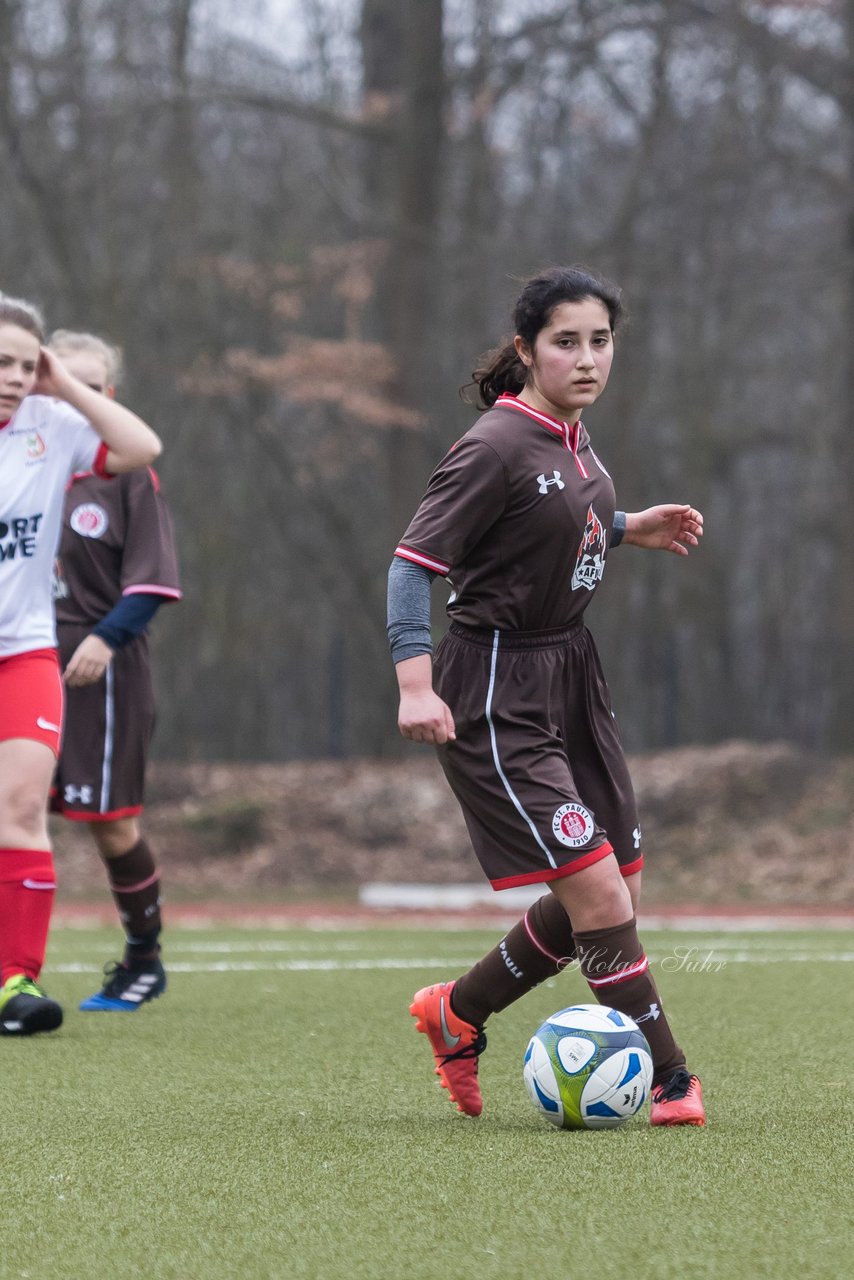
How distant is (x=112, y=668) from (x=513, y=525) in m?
2.65

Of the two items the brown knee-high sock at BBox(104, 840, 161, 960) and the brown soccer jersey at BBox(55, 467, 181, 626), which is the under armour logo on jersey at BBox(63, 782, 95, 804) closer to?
the brown knee-high sock at BBox(104, 840, 161, 960)

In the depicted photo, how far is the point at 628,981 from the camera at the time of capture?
4027 millimetres

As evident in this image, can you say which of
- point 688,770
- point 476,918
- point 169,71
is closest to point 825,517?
point 688,770

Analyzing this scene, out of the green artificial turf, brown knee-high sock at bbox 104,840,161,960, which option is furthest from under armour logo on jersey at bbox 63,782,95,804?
the green artificial turf

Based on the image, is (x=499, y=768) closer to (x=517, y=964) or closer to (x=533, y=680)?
(x=533, y=680)

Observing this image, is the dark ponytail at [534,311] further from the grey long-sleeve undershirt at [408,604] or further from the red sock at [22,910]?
the red sock at [22,910]

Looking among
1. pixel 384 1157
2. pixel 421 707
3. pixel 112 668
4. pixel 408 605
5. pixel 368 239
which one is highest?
pixel 368 239

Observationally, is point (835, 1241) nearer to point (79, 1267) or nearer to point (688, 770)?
point (79, 1267)

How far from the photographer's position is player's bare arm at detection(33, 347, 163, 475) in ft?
18.0

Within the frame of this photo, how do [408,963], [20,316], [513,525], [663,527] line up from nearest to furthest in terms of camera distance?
1. [513,525]
2. [663,527]
3. [20,316]
4. [408,963]

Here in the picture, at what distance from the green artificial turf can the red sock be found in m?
0.27

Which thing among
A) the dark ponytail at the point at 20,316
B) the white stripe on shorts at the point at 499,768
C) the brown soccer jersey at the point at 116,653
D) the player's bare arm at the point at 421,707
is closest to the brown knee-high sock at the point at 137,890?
the brown soccer jersey at the point at 116,653

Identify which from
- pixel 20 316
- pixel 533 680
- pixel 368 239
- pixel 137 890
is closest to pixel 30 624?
pixel 20 316

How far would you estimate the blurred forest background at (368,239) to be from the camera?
16.9 metres
